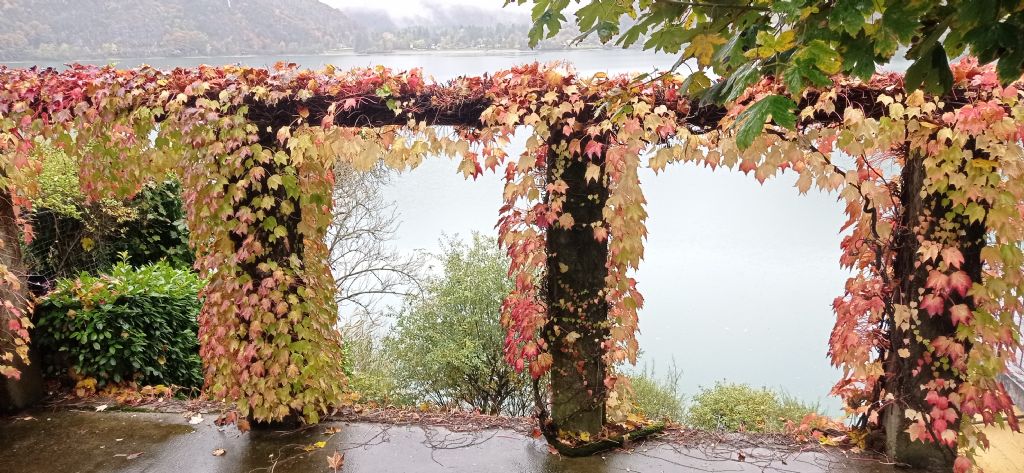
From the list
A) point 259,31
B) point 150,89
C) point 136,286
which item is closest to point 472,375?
point 136,286

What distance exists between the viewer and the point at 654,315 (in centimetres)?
1334

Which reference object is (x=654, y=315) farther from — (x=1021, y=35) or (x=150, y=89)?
(x=1021, y=35)

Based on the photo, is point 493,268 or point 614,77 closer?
point 614,77

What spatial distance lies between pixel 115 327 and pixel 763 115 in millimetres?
5153

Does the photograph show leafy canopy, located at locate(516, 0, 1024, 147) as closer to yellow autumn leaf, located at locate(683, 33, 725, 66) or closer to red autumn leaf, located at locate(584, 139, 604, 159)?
yellow autumn leaf, located at locate(683, 33, 725, 66)

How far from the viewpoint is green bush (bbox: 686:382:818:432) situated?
701 centimetres

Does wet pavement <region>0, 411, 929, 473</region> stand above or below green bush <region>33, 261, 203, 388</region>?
below

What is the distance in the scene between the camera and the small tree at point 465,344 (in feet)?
24.0

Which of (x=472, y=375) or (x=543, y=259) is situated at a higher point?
(x=543, y=259)

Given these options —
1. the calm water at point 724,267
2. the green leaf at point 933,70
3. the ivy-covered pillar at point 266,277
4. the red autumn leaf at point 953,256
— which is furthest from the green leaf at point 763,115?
the calm water at point 724,267

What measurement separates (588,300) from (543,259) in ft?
1.16

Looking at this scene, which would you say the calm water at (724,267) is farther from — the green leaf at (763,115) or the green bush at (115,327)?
the green leaf at (763,115)

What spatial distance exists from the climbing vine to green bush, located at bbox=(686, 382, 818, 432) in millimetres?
3484

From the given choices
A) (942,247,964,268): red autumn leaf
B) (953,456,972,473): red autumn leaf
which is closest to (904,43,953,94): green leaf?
(942,247,964,268): red autumn leaf
